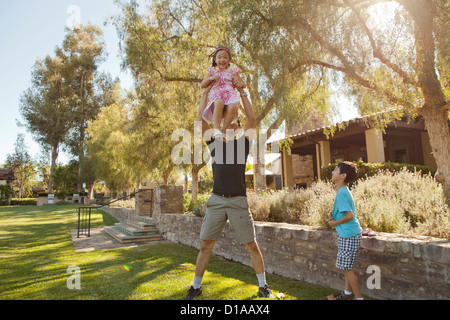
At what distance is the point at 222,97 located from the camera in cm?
277

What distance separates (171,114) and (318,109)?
543cm

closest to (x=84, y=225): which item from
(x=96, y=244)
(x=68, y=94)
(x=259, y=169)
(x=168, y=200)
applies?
(x=96, y=244)

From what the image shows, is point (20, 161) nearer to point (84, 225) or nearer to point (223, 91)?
point (84, 225)

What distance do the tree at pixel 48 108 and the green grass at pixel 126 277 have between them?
103ft

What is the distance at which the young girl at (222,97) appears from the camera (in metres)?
2.70

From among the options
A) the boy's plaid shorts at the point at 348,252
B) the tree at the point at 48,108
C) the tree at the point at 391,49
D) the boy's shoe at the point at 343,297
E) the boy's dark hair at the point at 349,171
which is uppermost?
the tree at the point at 48,108

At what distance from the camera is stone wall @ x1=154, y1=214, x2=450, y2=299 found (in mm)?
2582

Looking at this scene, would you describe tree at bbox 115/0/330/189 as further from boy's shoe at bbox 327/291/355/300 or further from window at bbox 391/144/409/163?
window at bbox 391/144/409/163

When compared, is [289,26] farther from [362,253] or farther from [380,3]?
[362,253]

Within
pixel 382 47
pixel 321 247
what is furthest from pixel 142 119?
pixel 321 247

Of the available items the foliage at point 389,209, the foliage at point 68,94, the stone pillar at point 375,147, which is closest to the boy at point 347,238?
the foliage at point 389,209

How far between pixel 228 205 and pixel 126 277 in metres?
2.24

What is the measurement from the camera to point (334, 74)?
8289 mm

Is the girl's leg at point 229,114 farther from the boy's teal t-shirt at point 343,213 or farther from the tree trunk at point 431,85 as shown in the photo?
the tree trunk at point 431,85
